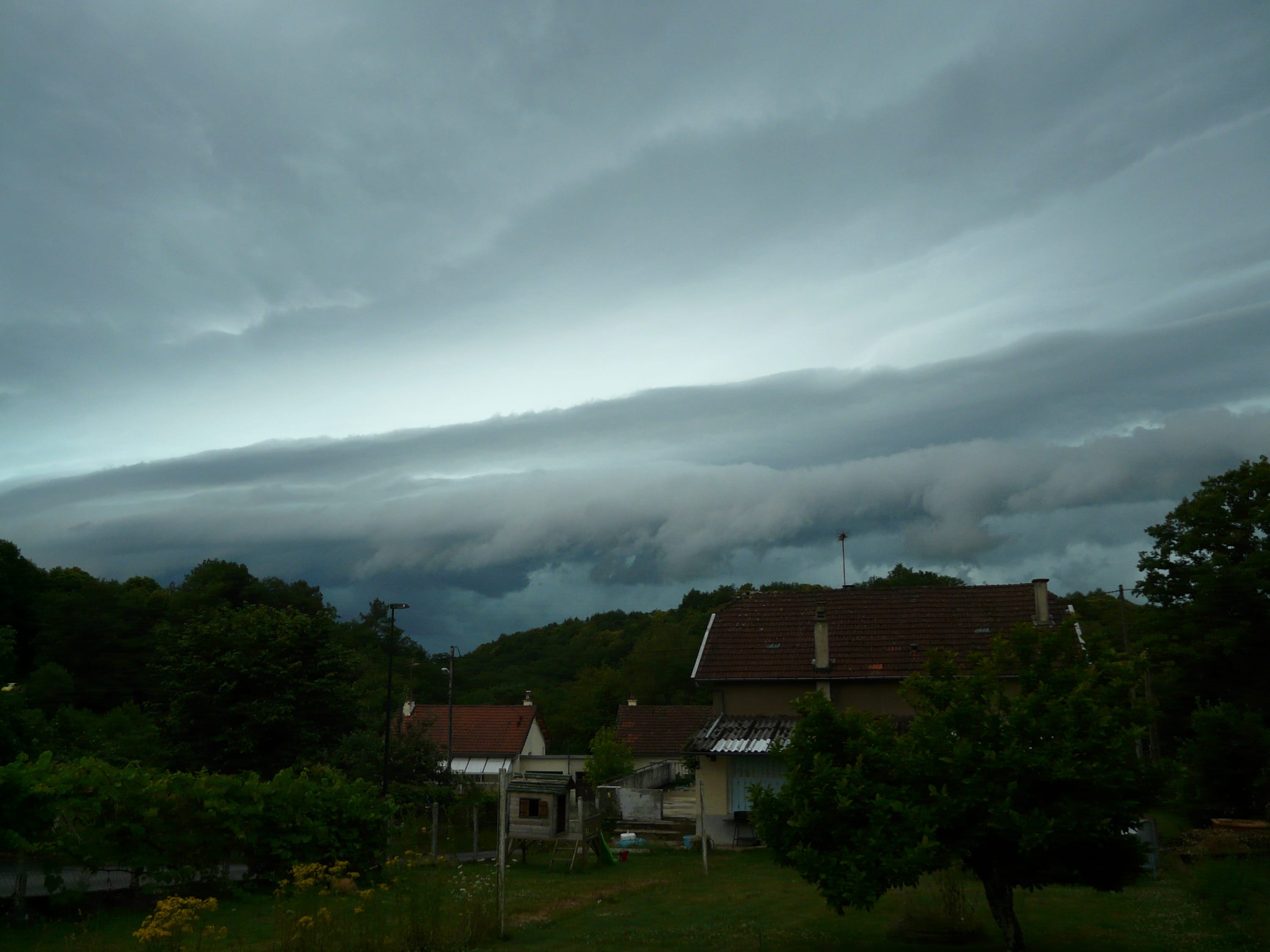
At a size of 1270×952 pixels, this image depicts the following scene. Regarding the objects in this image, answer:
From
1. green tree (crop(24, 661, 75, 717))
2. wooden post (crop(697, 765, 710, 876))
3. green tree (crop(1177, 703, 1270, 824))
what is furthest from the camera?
green tree (crop(24, 661, 75, 717))

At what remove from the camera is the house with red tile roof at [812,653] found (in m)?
27.6

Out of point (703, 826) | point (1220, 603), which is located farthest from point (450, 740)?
point (1220, 603)

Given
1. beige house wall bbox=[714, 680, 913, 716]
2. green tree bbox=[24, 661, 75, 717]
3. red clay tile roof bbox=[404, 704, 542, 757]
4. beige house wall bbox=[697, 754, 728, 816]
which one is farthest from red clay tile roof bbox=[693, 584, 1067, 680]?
green tree bbox=[24, 661, 75, 717]

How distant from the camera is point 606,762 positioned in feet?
135

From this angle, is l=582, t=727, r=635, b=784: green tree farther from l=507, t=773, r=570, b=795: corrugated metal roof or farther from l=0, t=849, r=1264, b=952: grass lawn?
l=0, t=849, r=1264, b=952: grass lawn

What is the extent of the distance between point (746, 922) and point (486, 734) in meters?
50.6

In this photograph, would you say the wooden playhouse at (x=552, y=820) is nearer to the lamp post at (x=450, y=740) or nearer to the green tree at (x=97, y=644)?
the lamp post at (x=450, y=740)

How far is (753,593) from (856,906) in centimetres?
2408

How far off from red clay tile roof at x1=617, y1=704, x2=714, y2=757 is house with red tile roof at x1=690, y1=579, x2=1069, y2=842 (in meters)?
23.6

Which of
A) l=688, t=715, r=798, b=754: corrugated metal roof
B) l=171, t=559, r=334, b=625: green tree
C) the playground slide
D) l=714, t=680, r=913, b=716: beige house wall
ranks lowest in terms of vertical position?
the playground slide

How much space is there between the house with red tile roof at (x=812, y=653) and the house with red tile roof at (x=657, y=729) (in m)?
22.8

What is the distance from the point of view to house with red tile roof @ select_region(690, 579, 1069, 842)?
2764cm

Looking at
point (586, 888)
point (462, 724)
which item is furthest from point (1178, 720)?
point (462, 724)

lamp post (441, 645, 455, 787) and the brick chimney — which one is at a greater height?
the brick chimney
